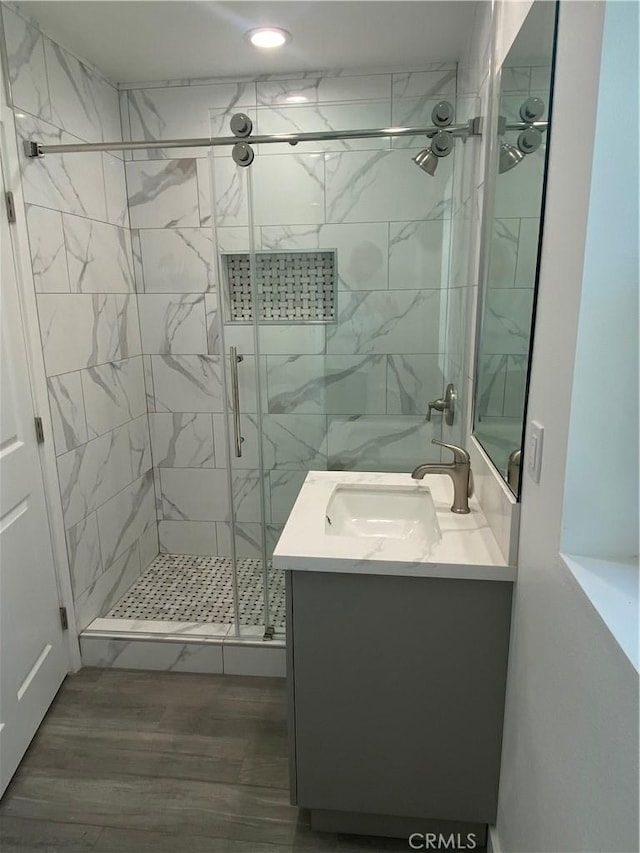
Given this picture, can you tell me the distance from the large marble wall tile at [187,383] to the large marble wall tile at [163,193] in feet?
2.33

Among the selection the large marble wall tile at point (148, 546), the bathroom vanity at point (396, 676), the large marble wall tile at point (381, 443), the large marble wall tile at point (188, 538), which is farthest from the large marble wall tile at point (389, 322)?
the large marble wall tile at point (148, 546)

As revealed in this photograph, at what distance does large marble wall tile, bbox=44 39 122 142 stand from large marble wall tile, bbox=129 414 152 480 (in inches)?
54.5

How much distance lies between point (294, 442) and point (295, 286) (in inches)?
25.1

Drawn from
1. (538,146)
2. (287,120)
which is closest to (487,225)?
(538,146)

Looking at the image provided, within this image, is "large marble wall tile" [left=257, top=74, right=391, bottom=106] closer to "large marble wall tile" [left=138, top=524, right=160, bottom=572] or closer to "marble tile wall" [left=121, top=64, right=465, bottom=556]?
"marble tile wall" [left=121, top=64, right=465, bottom=556]

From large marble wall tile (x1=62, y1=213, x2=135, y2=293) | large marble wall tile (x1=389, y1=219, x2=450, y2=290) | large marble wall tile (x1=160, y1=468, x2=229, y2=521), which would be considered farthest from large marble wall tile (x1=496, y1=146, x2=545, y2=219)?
large marble wall tile (x1=160, y1=468, x2=229, y2=521)

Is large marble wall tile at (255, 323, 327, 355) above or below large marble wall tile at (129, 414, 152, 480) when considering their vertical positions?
above

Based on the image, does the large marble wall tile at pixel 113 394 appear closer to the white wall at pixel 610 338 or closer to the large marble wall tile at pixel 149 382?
the large marble wall tile at pixel 149 382

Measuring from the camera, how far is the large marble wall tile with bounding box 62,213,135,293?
7.63ft

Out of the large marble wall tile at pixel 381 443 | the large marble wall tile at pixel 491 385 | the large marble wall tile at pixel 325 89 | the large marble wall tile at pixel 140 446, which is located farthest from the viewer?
the large marble wall tile at pixel 140 446

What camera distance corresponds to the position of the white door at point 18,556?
1.81m

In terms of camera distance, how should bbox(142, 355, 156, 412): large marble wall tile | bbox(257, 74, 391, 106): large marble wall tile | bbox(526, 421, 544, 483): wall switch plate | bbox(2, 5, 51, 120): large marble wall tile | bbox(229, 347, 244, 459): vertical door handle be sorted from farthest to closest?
bbox(142, 355, 156, 412): large marble wall tile
bbox(257, 74, 391, 106): large marble wall tile
bbox(229, 347, 244, 459): vertical door handle
bbox(2, 5, 51, 120): large marble wall tile
bbox(526, 421, 544, 483): wall switch plate

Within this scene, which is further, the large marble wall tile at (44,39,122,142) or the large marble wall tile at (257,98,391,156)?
the large marble wall tile at (257,98,391,156)

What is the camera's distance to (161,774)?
181 cm
